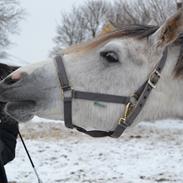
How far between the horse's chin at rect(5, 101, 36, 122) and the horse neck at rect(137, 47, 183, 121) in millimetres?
672

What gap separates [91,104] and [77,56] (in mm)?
316

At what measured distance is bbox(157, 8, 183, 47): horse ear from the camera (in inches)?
90.4

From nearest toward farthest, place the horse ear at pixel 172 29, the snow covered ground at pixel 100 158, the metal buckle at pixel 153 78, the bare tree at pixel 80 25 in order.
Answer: the horse ear at pixel 172 29 → the metal buckle at pixel 153 78 → the snow covered ground at pixel 100 158 → the bare tree at pixel 80 25

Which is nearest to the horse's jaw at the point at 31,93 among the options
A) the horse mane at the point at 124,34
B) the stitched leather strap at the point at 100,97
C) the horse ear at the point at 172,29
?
the stitched leather strap at the point at 100,97

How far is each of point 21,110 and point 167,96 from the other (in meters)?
0.91

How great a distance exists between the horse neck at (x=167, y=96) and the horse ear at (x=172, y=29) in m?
0.13

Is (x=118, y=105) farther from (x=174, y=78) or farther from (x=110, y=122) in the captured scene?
(x=174, y=78)

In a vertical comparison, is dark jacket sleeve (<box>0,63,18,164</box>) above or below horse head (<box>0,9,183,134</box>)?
below

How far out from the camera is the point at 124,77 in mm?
2516

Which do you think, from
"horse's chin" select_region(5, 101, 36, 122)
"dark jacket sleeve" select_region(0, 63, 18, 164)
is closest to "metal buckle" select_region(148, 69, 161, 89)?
"horse's chin" select_region(5, 101, 36, 122)

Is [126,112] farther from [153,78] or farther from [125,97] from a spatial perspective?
[153,78]

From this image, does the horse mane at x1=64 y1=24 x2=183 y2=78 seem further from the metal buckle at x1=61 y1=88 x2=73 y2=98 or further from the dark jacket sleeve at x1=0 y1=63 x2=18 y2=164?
the dark jacket sleeve at x1=0 y1=63 x2=18 y2=164

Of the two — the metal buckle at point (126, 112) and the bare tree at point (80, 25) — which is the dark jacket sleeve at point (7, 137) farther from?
the bare tree at point (80, 25)

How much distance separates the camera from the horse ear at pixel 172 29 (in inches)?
90.4
